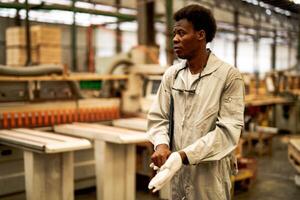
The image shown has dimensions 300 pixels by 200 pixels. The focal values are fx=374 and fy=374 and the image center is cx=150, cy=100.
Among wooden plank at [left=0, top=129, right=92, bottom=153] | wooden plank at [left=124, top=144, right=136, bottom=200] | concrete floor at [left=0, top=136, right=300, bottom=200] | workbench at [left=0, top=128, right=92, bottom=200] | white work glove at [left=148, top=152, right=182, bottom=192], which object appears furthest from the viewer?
concrete floor at [left=0, top=136, right=300, bottom=200]

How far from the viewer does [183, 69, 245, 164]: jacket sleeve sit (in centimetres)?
146

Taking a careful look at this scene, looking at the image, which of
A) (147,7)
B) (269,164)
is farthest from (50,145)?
(269,164)

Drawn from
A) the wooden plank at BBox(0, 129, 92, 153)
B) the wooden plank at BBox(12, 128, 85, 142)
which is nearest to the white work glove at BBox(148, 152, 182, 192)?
the wooden plank at BBox(0, 129, 92, 153)

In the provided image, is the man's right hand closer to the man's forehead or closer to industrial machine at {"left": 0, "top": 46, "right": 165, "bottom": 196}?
the man's forehead

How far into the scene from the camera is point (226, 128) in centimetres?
151

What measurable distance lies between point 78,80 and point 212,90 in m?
2.94

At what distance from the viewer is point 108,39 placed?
13.5 meters

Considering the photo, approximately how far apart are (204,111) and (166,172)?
33cm

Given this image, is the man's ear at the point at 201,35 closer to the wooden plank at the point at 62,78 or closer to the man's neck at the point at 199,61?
the man's neck at the point at 199,61

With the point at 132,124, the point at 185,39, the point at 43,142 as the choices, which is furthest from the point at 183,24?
the point at 132,124

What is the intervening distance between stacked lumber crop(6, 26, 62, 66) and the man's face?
10.6 ft

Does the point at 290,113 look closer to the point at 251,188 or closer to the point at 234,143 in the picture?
the point at 251,188

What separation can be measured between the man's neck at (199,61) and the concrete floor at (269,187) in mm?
2707

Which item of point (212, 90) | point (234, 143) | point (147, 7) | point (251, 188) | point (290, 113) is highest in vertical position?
point (147, 7)
